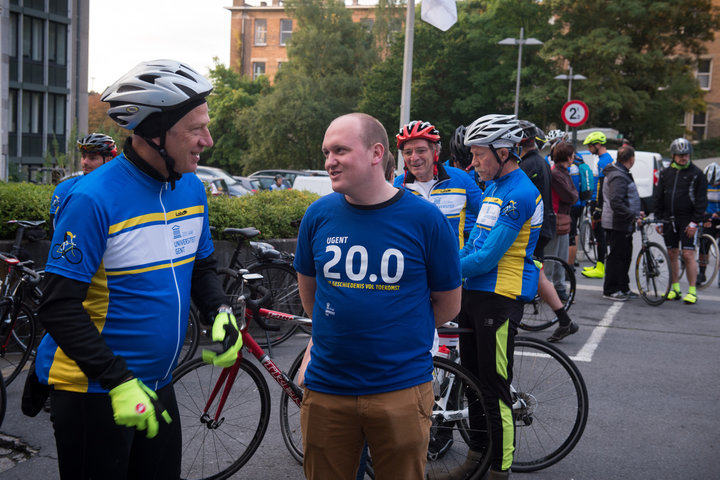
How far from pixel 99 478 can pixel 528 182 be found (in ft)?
8.50

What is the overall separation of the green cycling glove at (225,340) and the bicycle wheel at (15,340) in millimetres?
3696

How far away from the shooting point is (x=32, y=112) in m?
38.6

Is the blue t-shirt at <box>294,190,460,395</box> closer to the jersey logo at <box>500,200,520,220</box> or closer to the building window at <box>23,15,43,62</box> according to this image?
the jersey logo at <box>500,200,520,220</box>

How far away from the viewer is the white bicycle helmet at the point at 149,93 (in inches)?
99.2

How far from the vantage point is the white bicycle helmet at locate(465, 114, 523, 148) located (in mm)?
3965

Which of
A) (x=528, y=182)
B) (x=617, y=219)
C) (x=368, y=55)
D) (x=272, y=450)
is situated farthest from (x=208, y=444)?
(x=368, y=55)

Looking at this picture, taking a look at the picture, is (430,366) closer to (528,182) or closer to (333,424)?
(333,424)

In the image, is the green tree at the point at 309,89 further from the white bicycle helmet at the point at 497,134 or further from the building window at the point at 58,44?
the white bicycle helmet at the point at 497,134

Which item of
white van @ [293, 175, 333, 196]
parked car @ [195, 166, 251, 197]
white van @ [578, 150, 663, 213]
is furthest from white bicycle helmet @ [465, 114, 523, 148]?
parked car @ [195, 166, 251, 197]

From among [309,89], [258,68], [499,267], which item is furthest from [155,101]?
[258,68]

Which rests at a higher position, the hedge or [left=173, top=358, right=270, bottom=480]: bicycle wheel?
the hedge

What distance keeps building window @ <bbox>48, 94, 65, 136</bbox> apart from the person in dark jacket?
35.4 metres

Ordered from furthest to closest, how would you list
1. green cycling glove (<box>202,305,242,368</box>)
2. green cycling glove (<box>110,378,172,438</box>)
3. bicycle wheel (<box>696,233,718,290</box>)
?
bicycle wheel (<box>696,233,718,290</box>) → green cycling glove (<box>202,305,242,368</box>) → green cycling glove (<box>110,378,172,438</box>)

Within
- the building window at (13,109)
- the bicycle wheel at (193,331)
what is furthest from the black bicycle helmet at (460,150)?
the building window at (13,109)
